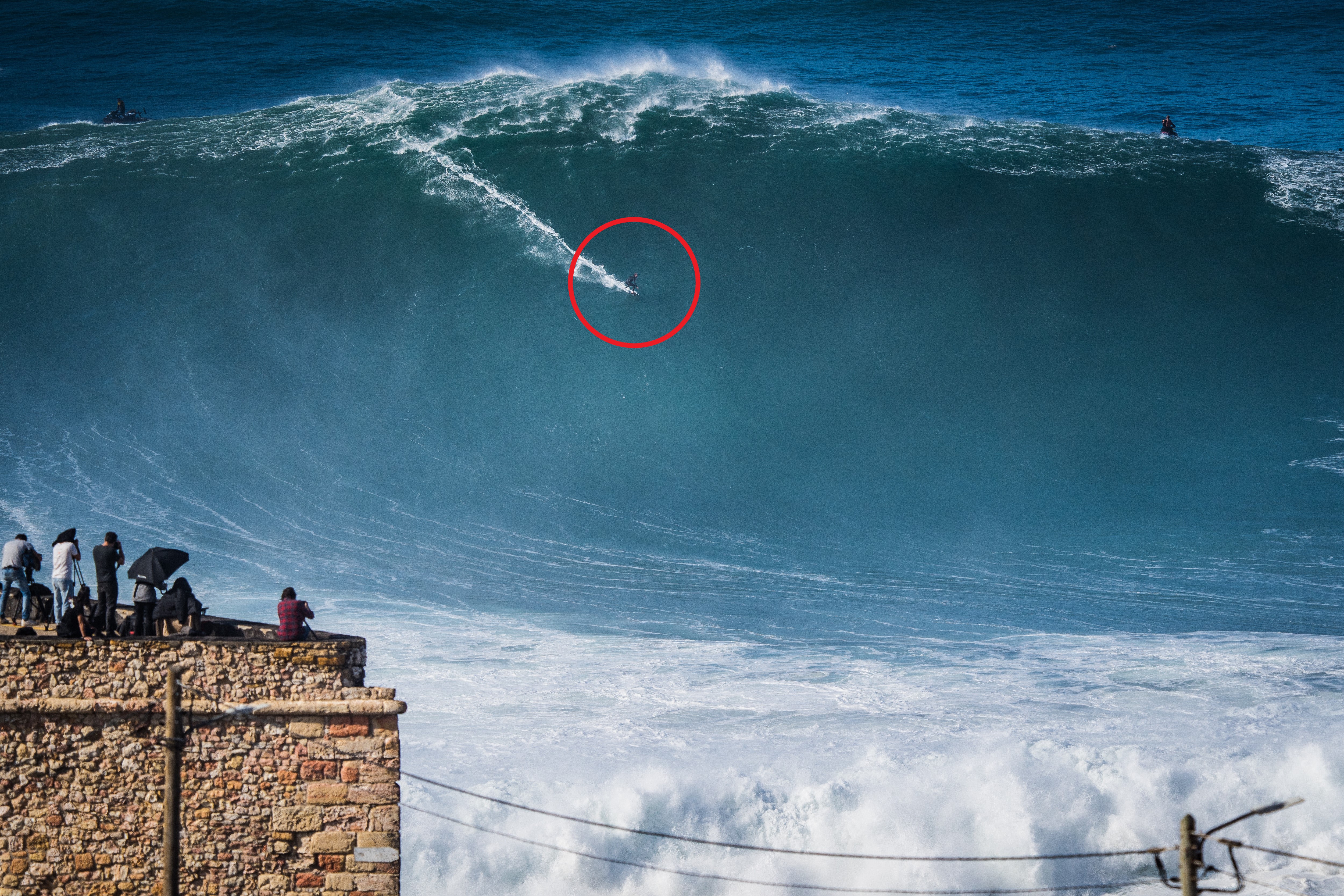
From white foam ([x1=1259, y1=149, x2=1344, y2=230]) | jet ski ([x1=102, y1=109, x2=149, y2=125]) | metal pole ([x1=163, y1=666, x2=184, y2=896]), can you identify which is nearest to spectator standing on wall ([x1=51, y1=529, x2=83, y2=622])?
metal pole ([x1=163, y1=666, x2=184, y2=896])

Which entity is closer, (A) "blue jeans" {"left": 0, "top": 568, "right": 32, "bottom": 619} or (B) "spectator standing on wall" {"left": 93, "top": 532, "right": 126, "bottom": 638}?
(B) "spectator standing on wall" {"left": 93, "top": 532, "right": 126, "bottom": 638}

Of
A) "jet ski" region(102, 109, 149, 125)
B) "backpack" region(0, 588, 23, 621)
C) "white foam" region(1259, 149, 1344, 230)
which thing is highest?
"jet ski" region(102, 109, 149, 125)

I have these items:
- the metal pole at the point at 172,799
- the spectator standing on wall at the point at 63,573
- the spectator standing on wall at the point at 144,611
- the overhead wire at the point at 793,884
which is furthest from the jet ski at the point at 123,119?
the metal pole at the point at 172,799

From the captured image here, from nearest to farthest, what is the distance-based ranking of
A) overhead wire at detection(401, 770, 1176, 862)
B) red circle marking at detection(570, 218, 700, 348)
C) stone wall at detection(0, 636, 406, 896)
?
1. stone wall at detection(0, 636, 406, 896)
2. overhead wire at detection(401, 770, 1176, 862)
3. red circle marking at detection(570, 218, 700, 348)

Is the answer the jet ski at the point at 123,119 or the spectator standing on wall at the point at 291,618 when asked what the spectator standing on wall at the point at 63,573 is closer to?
the spectator standing on wall at the point at 291,618

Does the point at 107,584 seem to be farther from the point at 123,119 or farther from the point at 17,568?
the point at 123,119

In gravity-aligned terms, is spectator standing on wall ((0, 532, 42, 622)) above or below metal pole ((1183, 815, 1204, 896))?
above

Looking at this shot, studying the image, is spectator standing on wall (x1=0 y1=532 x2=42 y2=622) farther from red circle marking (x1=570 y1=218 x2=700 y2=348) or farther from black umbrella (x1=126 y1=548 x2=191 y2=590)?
red circle marking (x1=570 y1=218 x2=700 y2=348)

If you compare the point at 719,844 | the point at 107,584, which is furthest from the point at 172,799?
the point at 719,844
